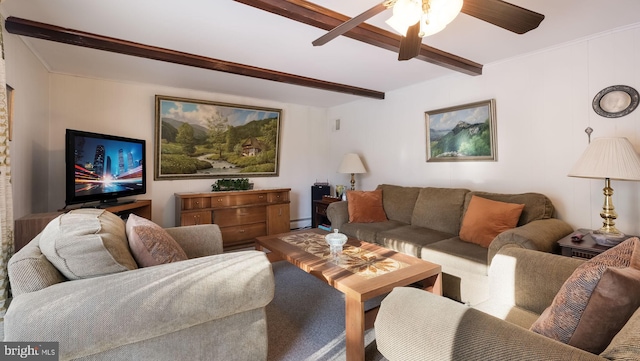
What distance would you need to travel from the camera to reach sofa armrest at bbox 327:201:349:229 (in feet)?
11.6

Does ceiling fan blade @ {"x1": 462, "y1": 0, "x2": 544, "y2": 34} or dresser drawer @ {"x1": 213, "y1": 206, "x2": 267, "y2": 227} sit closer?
ceiling fan blade @ {"x1": 462, "y1": 0, "x2": 544, "y2": 34}

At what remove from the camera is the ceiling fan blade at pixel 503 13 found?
56.9 inches

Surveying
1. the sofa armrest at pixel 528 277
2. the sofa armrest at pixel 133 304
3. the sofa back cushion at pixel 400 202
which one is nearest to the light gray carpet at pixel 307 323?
the sofa armrest at pixel 133 304

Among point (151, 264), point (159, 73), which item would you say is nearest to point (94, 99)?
point (159, 73)

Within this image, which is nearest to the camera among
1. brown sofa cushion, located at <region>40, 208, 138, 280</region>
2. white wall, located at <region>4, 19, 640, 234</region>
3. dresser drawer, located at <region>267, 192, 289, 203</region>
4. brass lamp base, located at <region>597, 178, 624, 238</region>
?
brown sofa cushion, located at <region>40, 208, 138, 280</region>

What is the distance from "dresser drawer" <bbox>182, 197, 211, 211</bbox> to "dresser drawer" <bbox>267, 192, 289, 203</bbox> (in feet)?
2.90

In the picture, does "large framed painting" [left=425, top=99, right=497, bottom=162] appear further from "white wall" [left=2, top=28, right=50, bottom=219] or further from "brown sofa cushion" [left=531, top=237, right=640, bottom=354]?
"white wall" [left=2, top=28, right=50, bottom=219]

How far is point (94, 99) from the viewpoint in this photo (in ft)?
11.4

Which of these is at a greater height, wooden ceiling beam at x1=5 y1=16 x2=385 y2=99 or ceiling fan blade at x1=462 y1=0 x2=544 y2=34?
wooden ceiling beam at x1=5 y1=16 x2=385 y2=99

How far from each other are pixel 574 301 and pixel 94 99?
4576 millimetres

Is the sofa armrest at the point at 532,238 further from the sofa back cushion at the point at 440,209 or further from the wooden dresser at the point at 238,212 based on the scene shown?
the wooden dresser at the point at 238,212

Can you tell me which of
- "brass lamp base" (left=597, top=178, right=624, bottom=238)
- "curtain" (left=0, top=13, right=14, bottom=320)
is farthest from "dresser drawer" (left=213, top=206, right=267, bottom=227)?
"brass lamp base" (left=597, top=178, right=624, bottom=238)

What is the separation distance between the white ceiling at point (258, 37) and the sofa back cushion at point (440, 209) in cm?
140

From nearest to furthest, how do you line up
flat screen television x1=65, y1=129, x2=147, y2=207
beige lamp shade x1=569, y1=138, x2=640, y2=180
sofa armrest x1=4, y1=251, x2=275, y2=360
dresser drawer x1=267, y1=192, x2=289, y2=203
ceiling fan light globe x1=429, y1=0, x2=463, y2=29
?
sofa armrest x1=4, y1=251, x2=275, y2=360 < ceiling fan light globe x1=429, y1=0, x2=463, y2=29 < beige lamp shade x1=569, y1=138, x2=640, y2=180 < flat screen television x1=65, y1=129, x2=147, y2=207 < dresser drawer x1=267, y1=192, x2=289, y2=203
